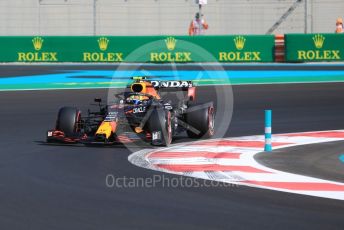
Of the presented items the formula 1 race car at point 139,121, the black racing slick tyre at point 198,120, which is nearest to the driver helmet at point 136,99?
the formula 1 race car at point 139,121

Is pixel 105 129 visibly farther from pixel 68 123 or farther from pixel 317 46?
pixel 317 46

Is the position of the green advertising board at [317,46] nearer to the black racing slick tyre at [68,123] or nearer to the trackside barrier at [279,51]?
the trackside barrier at [279,51]

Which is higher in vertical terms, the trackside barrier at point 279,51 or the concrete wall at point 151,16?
the concrete wall at point 151,16

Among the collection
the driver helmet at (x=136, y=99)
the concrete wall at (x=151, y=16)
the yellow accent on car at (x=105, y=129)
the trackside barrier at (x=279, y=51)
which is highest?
the concrete wall at (x=151, y=16)

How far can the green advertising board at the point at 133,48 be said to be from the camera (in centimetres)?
3522

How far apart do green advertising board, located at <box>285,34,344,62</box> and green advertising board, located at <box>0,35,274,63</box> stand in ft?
3.36

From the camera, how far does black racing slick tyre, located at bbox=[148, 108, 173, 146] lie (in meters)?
12.5

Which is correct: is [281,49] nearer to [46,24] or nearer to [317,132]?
[46,24]

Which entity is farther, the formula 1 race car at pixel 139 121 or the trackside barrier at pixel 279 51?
the trackside barrier at pixel 279 51

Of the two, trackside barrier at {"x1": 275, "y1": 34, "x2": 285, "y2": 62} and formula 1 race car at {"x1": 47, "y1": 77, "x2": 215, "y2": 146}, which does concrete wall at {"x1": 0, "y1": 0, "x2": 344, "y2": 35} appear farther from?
formula 1 race car at {"x1": 47, "y1": 77, "x2": 215, "y2": 146}

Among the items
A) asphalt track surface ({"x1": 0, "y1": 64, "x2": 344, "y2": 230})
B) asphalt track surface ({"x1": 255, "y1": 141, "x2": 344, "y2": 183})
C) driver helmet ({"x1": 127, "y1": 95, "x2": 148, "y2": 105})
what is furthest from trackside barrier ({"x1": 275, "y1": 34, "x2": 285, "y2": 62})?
driver helmet ({"x1": 127, "y1": 95, "x2": 148, "y2": 105})

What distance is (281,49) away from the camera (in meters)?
35.5

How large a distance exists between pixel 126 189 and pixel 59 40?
27.1 m

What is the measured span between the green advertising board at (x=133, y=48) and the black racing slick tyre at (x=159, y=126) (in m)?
22.5
